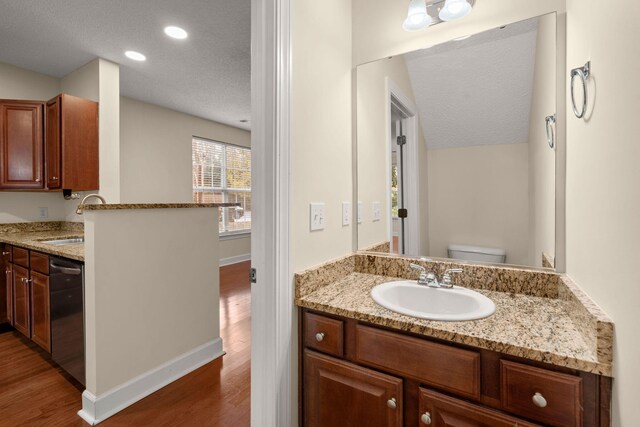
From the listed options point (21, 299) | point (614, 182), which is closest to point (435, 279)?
point (614, 182)

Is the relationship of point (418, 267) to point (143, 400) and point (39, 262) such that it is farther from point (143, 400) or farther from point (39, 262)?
point (39, 262)

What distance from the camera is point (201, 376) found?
205 cm

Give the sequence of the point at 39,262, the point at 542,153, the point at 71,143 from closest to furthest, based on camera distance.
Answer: the point at 542,153, the point at 39,262, the point at 71,143

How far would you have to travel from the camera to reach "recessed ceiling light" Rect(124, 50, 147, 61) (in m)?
2.78

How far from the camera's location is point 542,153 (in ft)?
3.91

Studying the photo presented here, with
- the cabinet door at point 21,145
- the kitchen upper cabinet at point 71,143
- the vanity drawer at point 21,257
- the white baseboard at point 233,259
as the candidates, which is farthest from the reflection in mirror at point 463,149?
the white baseboard at point 233,259

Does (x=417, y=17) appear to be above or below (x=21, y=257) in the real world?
above

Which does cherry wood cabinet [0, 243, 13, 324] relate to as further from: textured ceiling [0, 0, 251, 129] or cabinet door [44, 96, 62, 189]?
textured ceiling [0, 0, 251, 129]

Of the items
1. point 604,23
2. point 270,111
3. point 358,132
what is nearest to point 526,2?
point 604,23

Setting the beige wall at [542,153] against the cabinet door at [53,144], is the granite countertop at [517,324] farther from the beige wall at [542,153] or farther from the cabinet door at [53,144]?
the cabinet door at [53,144]

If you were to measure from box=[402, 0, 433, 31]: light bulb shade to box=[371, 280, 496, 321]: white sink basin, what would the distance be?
1.17 m

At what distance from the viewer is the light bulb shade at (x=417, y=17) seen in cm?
133

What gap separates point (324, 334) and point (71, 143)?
3009mm

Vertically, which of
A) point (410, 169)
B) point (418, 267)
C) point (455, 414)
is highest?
point (410, 169)
